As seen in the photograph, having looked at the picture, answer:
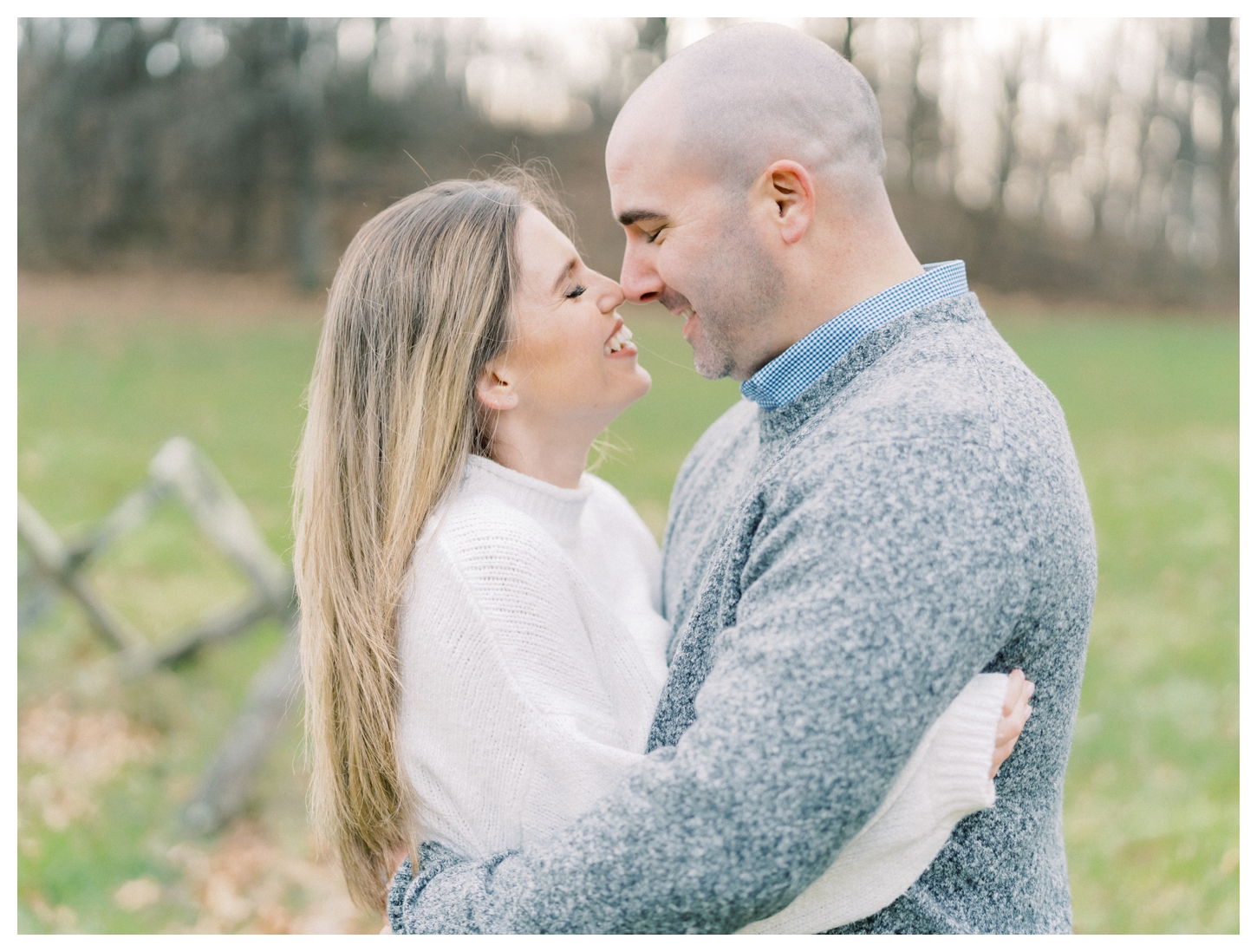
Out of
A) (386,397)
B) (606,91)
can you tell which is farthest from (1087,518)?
(606,91)

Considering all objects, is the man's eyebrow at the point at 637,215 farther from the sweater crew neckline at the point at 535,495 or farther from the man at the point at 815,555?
the sweater crew neckline at the point at 535,495

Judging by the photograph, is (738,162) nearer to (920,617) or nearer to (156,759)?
(920,617)

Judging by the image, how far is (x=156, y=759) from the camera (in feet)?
16.3

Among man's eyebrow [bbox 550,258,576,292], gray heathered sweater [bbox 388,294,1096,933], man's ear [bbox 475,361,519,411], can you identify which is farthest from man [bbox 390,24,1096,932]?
man's ear [bbox 475,361,519,411]

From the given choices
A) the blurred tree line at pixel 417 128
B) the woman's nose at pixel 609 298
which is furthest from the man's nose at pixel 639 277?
the blurred tree line at pixel 417 128

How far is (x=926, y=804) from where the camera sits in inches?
60.3

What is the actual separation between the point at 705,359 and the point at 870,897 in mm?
1014

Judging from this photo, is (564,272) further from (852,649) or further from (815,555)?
(852,649)

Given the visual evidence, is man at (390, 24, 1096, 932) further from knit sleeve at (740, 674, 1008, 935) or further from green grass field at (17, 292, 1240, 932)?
green grass field at (17, 292, 1240, 932)

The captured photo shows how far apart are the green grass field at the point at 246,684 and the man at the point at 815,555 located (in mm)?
830

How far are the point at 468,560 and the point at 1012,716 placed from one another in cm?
93

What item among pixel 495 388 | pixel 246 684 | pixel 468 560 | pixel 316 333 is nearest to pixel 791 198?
pixel 495 388

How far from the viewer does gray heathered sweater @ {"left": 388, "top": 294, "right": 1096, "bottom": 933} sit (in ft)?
4.56

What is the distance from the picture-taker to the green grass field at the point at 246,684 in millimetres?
4066
